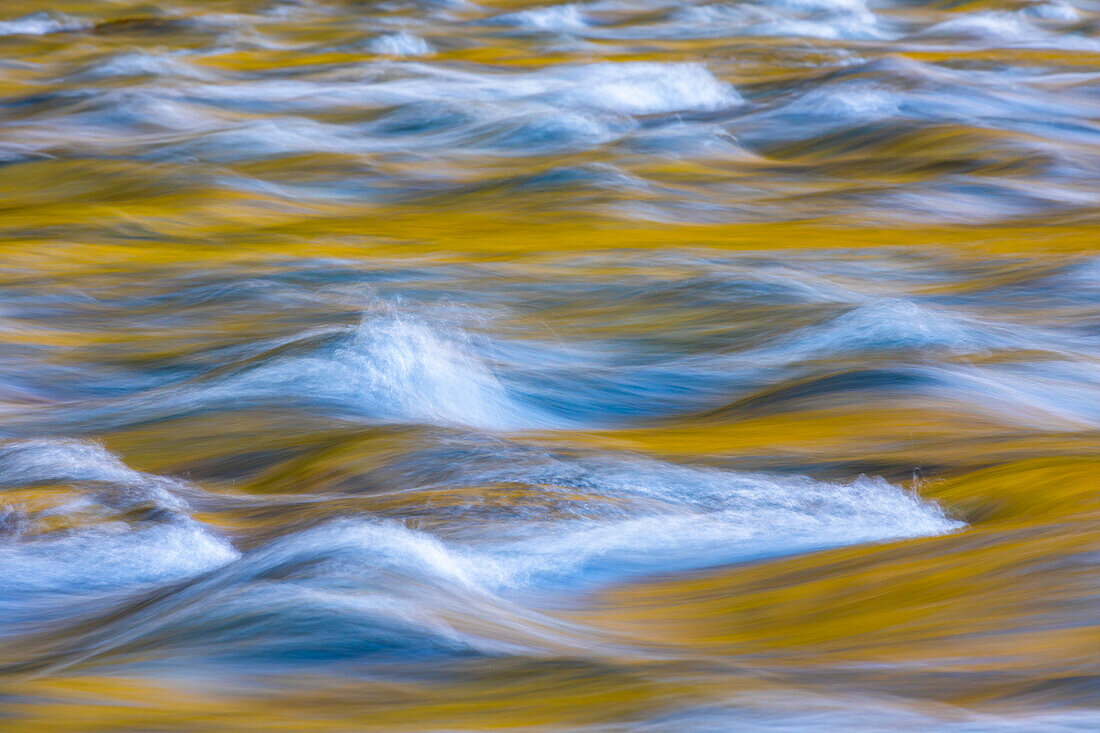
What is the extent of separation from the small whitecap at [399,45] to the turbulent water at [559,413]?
4.18m

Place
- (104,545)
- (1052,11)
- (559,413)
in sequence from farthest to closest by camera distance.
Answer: (1052,11), (559,413), (104,545)

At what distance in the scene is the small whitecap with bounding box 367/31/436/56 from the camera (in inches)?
580

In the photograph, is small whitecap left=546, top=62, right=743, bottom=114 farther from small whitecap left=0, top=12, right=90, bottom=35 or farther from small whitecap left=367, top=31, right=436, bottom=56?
small whitecap left=0, top=12, right=90, bottom=35

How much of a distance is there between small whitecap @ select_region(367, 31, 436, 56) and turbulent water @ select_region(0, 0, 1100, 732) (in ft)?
13.7

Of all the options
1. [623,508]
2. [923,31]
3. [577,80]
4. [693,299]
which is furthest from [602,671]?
[923,31]

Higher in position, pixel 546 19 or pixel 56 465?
pixel 546 19

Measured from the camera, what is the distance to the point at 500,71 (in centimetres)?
1291

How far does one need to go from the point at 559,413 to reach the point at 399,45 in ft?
36.9

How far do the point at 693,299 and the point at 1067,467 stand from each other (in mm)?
2466

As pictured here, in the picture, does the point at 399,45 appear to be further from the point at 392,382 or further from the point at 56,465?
the point at 56,465

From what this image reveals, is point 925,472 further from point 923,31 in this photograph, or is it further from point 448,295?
point 923,31

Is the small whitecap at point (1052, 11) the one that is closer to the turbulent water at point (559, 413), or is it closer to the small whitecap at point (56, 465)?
the turbulent water at point (559, 413)

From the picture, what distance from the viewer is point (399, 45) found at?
15055mm

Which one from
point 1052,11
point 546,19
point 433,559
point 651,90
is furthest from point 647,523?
point 1052,11
